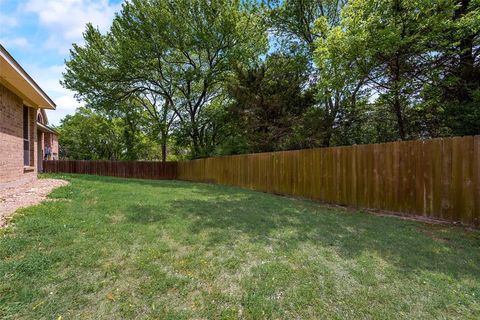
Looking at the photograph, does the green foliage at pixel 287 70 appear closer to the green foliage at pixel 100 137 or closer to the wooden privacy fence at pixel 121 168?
the wooden privacy fence at pixel 121 168

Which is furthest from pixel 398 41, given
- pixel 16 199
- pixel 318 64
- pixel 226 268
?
pixel 16 199

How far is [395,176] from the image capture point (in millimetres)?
5711

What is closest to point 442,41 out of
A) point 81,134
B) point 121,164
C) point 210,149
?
point 210,149

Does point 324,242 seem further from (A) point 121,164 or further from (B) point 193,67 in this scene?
(A) point 121,164

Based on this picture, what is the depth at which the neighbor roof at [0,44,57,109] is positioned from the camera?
215 inches

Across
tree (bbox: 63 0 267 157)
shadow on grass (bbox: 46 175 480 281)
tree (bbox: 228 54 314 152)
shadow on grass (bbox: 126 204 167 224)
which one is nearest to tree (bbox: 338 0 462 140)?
shadow on grass (bbox: 46 175 480 281)

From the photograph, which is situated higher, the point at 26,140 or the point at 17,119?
the point at 17,119

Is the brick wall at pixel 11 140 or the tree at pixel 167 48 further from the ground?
the tree at pixel 167 48

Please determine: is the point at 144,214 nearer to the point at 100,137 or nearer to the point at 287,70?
the point at 287,70

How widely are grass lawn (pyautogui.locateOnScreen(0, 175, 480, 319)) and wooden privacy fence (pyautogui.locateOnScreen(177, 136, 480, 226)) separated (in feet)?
2.16

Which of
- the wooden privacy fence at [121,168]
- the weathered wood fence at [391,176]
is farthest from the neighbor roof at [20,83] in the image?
the wooden privacy fence at [121,168]

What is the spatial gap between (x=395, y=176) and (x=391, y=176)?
0.09 meters

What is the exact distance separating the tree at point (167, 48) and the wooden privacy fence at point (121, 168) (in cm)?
313

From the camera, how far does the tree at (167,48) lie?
55.7 feet
